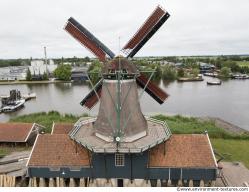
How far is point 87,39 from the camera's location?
17141 mm

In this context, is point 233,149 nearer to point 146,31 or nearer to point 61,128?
point 146,31

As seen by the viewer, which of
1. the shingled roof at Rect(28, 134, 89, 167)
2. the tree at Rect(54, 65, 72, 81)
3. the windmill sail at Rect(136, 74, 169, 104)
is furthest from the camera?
the tree at Rect(54, 65, 72, 81)

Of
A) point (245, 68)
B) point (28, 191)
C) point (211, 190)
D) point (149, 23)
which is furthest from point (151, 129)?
point (245, 68)

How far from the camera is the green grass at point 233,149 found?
66.6ft

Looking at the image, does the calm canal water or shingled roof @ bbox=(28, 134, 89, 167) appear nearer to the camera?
shingled roof @ bbox=(28, 134, 89, 167)

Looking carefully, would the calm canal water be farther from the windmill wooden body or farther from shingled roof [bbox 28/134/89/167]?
shingled roof [bbox 28/134/89/167]

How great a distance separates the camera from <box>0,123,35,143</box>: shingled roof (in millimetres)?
22828

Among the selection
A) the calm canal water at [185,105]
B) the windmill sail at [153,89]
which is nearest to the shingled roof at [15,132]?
the windmill sail at [153,89]

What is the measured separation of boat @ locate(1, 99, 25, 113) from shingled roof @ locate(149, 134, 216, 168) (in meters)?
33.4

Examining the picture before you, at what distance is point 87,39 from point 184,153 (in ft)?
27.1

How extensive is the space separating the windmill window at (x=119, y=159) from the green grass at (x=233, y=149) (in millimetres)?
8518

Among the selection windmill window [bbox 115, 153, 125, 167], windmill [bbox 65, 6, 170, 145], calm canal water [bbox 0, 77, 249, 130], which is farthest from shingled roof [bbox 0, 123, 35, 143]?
calm canal water [bbox 0, 77, 249, 130]

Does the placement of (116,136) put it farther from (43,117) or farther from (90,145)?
(43,117)

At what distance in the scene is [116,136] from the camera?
1518 cm
